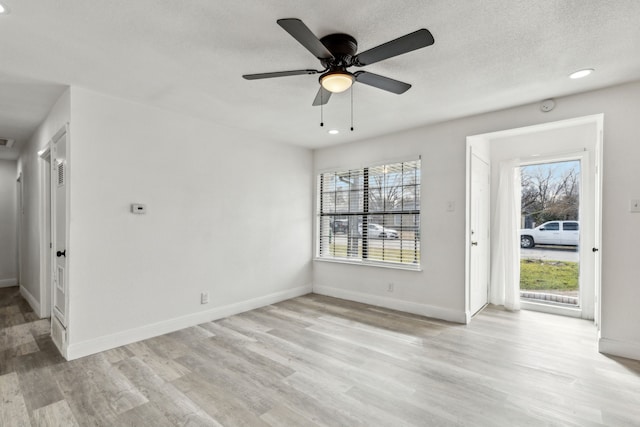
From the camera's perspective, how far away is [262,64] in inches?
96.8

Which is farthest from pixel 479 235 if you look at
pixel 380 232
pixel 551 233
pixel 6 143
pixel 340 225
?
pixel 6 143

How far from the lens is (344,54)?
2.10 meters

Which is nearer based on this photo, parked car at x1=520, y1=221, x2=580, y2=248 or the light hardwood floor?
the light hardwood floor

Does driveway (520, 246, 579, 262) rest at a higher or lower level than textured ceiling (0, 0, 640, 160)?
lower

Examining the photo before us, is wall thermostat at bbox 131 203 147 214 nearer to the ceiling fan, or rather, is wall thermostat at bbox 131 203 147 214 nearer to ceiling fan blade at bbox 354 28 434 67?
the ceiling fan

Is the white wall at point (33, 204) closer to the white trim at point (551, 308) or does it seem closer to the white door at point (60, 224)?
the white door at point (60, 224)

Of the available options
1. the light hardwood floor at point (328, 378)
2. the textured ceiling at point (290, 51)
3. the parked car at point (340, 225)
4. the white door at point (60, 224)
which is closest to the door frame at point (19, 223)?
the light hardwood floor at point (328, 378)

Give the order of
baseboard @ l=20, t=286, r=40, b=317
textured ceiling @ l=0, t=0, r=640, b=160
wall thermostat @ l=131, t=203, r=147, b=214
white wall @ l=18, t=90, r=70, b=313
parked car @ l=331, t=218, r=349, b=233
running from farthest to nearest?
parked car @ l=331, t=218, r=349, b=233
baseboard @ l=20, t=286, r=40, b=317
white wall @ l=18, t=90, r=70, b=313
wall thermostat @ l=131, t=203, r=147, b=214
textured ceiling @ l=0, t=0, r=640, b=160

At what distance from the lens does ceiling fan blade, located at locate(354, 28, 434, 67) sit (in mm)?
1698

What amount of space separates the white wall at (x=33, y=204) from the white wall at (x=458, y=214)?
3513 millimetres

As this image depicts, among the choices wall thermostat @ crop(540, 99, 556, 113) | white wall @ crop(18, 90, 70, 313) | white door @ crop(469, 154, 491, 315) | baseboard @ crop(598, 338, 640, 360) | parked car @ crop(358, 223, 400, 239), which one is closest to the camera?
baseboard @ crop(598, 338, 640, 360)

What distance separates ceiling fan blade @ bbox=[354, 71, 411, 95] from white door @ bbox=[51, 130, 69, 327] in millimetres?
2813

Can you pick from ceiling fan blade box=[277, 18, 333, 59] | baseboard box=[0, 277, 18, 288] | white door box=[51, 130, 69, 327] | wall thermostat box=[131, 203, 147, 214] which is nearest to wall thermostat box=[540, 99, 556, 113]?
ceiling fan blade box=[277, 18, 333, 59]

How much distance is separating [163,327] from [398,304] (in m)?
2.90
